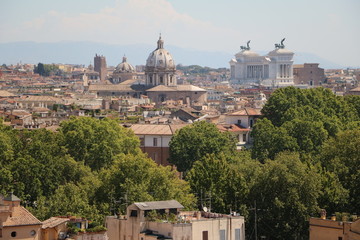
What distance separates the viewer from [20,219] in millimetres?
40750

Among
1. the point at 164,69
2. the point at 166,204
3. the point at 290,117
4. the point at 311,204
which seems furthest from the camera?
the point at 164,69

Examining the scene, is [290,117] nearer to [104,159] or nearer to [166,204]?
[104,159]

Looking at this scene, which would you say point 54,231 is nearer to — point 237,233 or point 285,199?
point 237,233

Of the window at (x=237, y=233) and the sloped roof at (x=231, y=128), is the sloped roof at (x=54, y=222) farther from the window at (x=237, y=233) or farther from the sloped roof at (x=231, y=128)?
the sloped roof at (x=231, y=128)

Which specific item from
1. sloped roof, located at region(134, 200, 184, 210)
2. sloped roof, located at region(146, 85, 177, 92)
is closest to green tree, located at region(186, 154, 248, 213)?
sloped roof, located at region(134, 200, 184, 210)

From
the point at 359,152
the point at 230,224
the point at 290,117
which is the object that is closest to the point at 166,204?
the point at 230,224

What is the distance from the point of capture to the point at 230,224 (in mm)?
45031

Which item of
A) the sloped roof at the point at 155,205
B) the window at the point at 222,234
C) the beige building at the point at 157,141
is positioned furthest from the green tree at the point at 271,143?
the window at the point at 222,234

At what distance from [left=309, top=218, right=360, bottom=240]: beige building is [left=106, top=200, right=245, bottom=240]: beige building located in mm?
2774

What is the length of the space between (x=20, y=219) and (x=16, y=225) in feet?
1.74

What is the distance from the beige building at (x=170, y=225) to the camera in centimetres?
4219

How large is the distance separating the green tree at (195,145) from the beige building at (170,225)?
26798 mm

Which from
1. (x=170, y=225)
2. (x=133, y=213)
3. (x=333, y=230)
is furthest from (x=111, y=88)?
(x=170, y=225)

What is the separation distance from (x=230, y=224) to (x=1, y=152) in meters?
22.3
